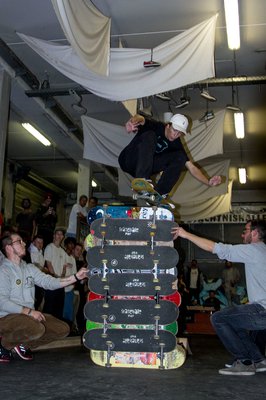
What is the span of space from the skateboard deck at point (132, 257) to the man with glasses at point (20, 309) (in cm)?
27

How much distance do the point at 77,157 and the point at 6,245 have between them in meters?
8.14

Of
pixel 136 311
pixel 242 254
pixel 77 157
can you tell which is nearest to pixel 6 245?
pixel 136 311

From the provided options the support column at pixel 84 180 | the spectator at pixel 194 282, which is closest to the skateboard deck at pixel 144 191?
the support column at pixel 84 180

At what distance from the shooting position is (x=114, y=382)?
3732 mm

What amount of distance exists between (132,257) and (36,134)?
8.31m

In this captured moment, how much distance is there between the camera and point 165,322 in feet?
14.6

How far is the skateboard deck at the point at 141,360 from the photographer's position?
4.50 meters

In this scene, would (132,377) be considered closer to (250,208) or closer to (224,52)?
(224,52)

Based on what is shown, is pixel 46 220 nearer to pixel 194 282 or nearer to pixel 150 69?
pixel 150 69

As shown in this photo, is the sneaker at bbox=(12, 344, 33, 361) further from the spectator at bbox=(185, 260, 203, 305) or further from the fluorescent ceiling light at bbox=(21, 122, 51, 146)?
the spectator at bbox=(185, 260, 203, 305)

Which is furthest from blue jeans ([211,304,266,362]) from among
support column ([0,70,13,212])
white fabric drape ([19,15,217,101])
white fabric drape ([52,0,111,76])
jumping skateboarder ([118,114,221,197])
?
support column ([0,70,13,212])

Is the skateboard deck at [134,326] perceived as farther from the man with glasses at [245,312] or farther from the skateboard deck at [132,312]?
the man with glasses at [245,312]

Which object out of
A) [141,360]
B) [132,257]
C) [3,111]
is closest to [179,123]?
[132,257]

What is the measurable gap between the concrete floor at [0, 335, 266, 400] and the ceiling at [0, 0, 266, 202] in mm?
4781
